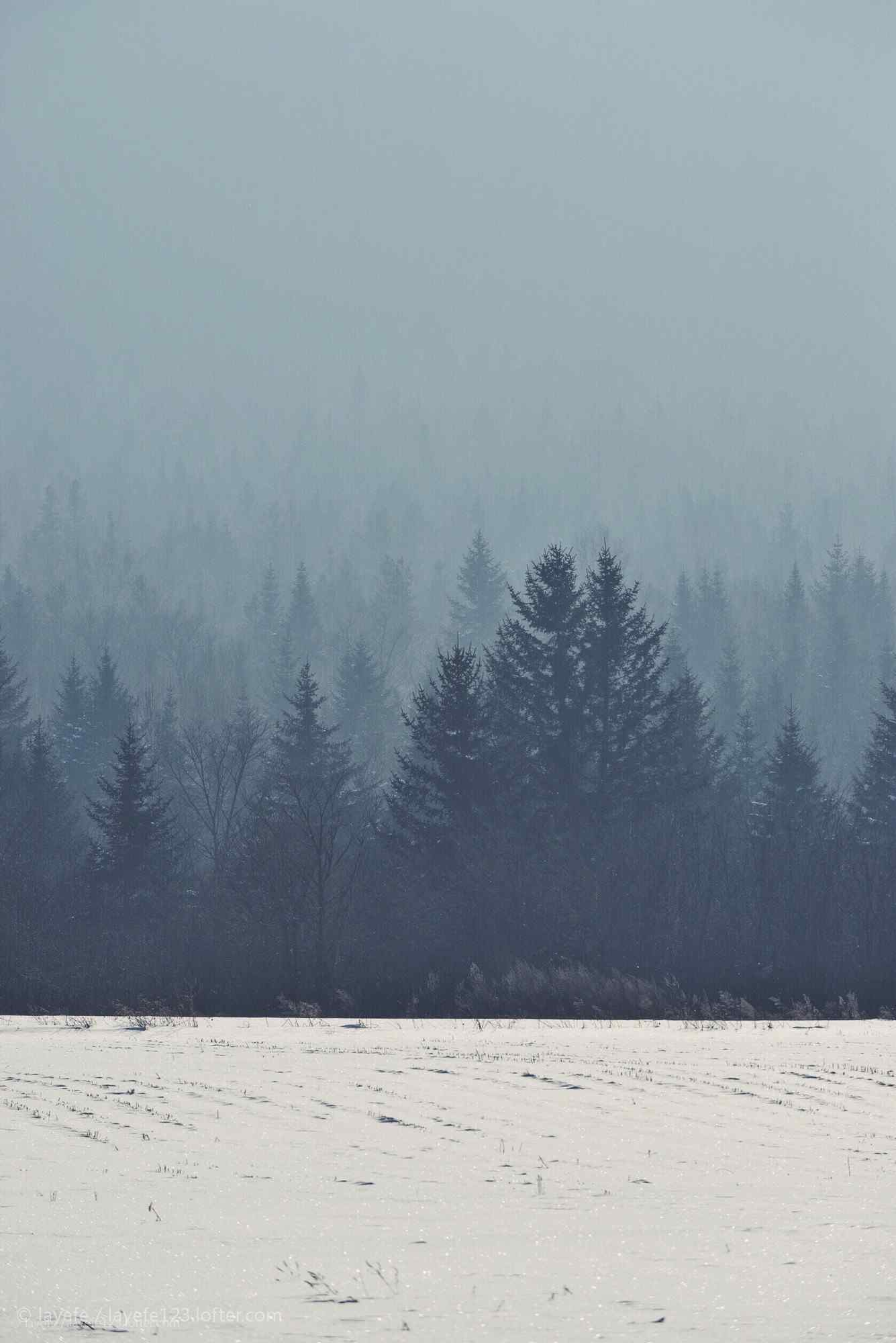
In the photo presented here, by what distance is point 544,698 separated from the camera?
4872 centimetres

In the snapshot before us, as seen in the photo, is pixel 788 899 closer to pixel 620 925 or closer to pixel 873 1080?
pixel 620 925

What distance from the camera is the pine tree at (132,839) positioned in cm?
4847

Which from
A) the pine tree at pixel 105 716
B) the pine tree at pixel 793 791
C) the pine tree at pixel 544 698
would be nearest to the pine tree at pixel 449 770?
the pine tree at pixel 544 698

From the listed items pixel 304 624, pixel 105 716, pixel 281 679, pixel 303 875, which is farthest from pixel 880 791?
pixel 304 624

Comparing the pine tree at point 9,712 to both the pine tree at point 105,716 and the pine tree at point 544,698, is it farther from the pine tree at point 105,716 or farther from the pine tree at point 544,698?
the pine tree at point 544,698

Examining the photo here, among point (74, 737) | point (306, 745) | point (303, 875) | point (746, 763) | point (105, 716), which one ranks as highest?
point (105, 716)

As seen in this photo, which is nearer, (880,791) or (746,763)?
(880,791)

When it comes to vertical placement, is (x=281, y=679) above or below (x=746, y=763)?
above

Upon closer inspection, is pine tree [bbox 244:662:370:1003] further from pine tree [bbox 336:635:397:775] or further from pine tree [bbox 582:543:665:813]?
pine tree [bbox 336:635:397:775]

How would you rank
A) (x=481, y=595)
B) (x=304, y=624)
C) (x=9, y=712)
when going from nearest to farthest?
(x=9, y=712), (x=481, y=595), (x=304, y=624)

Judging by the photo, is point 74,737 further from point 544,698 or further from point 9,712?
point 544,698

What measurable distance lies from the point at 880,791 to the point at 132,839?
86.9 feet

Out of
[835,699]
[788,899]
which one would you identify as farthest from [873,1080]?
[835,699]

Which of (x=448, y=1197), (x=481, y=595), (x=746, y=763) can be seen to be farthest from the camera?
(x=481, y=595)
